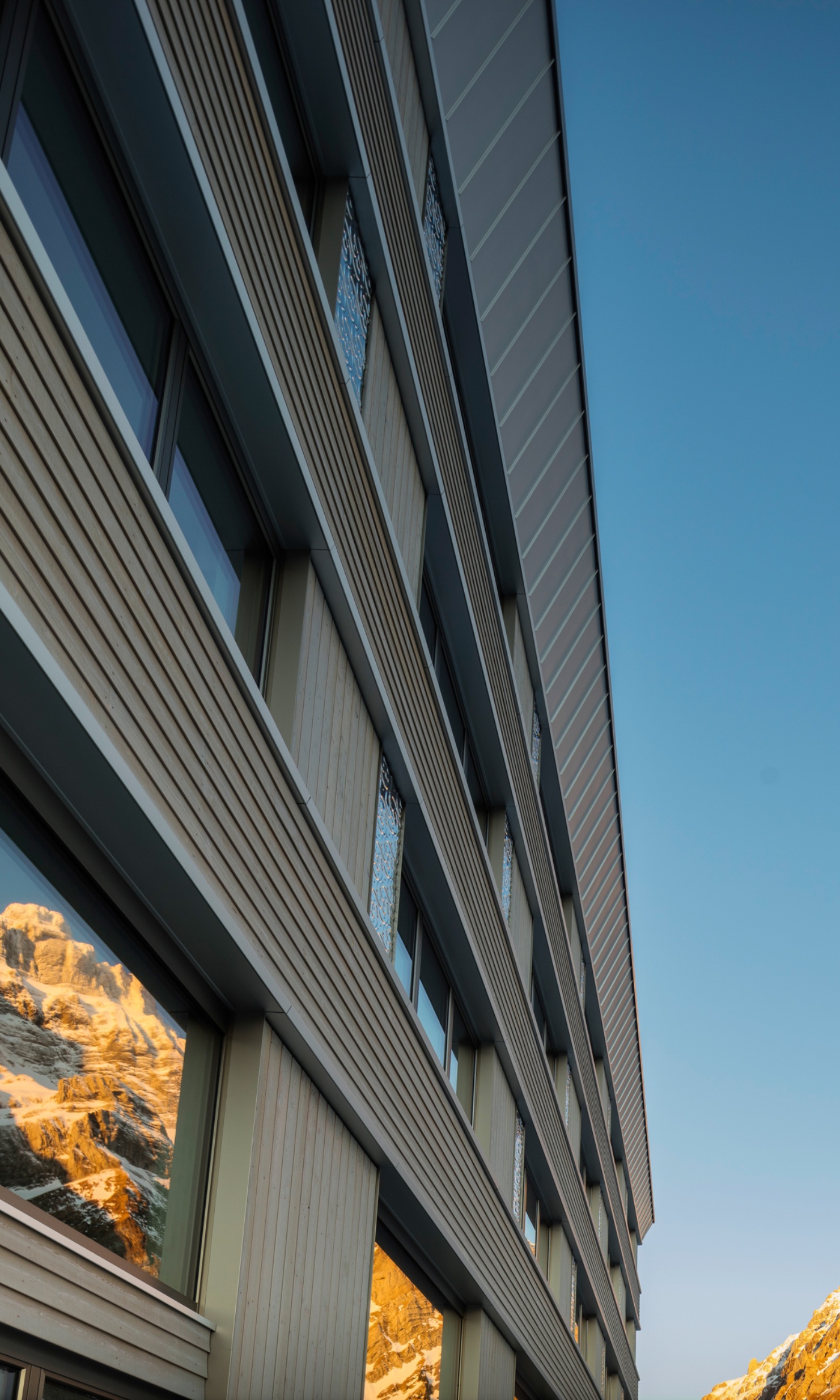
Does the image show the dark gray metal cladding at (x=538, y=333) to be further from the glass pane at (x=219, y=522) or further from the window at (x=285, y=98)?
the glass pane at (x=219, y=522)

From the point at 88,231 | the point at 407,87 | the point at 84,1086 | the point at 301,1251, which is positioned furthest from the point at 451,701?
the point at 84,1086

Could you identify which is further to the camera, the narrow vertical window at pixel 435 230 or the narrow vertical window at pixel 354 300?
the narrow vertical window at pixel 435 230

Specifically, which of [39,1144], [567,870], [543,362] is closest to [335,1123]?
[39,1144]

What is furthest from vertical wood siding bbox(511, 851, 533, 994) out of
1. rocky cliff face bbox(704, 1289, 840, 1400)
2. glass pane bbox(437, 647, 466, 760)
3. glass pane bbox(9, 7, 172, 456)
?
rocky cliff face bbox(704, 1289, 840, 1400)

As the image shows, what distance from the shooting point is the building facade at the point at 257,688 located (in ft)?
15.8

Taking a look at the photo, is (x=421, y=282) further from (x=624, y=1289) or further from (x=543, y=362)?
(x=624, y=1289)

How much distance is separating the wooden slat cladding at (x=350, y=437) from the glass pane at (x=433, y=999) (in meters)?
0.55

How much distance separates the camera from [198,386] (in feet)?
22.5

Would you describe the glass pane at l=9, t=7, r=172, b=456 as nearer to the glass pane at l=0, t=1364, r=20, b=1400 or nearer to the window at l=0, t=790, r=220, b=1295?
the window at l=0, t=790, r=220, b=1295

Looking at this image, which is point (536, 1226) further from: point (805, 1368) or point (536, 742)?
point (805, 1368)

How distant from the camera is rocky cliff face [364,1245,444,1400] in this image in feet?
31.0

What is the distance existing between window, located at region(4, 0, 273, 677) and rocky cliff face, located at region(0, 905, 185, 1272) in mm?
2441

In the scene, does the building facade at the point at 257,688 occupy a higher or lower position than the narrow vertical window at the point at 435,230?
lower

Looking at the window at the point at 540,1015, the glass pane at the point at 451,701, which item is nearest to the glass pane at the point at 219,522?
the glass pane at the point at 451,701
